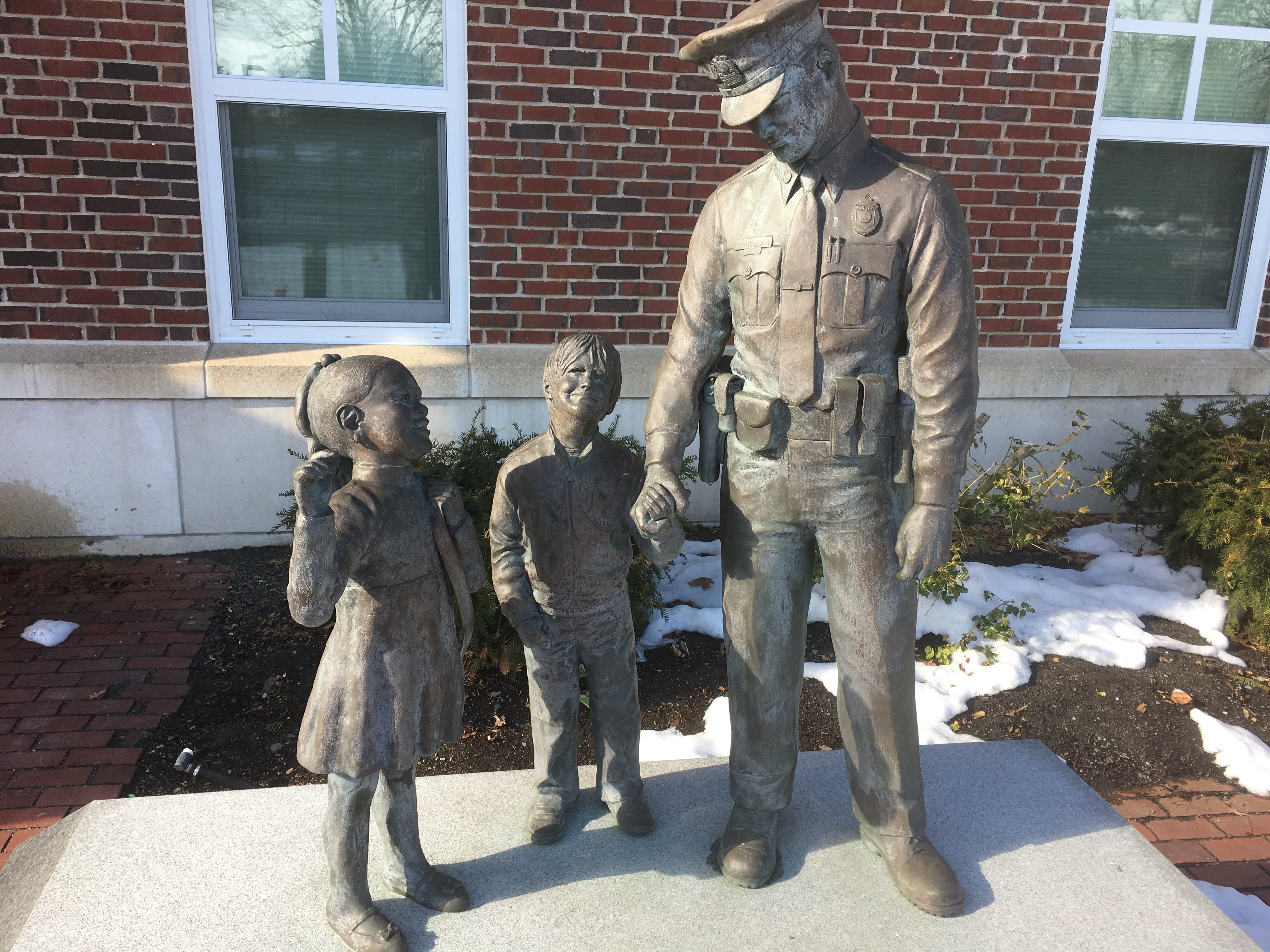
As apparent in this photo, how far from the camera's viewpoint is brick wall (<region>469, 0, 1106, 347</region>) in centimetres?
511

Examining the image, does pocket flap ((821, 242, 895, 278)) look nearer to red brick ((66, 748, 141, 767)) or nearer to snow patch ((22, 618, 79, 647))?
red brick ((66, 748, 141, 767))

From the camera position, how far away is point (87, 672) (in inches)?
166

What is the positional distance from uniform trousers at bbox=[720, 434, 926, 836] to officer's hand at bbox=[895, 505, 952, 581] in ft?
0.30

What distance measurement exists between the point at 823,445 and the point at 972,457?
3930 mm

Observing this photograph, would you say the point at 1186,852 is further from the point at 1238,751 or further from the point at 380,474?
the point at 380,474

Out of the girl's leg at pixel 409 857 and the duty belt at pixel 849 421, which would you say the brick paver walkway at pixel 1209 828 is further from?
the girl's leg at pixel 409 857

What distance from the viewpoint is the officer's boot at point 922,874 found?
7.75 feet

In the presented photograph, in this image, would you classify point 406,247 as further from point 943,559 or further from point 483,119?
point 943,559

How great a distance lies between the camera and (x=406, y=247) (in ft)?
18.3

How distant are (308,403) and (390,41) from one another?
3.84m

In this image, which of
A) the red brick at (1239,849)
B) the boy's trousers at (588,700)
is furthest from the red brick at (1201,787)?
the boy's trousers at (588,700)

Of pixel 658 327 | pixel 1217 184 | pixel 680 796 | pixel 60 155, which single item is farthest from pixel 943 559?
pixel 1217 184

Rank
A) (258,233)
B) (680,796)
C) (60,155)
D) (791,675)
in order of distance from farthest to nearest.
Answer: (258,233) < (60,155) < (680,796) < (791,675)

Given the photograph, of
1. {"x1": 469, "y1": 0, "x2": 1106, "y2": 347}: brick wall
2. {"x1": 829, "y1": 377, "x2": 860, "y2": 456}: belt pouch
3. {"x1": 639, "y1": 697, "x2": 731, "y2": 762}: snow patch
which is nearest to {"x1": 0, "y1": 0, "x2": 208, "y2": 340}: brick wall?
{"x1": 469, "y1": 0, "x2": 1106, "y2": 347}: brick wall
